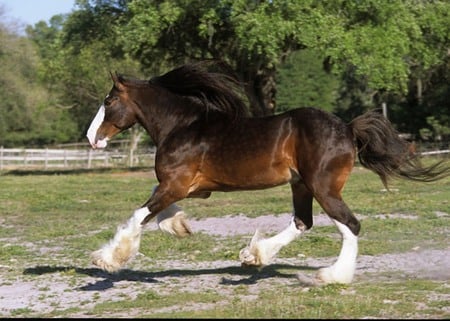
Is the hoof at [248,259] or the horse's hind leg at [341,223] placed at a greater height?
the horse's hind leg at [341,223]

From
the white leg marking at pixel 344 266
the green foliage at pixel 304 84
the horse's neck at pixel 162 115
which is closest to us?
the white leg marking at pixel 344 266

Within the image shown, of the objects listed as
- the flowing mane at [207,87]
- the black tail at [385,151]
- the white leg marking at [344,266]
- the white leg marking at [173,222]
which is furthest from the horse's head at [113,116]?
the white leg marking at [344,266]

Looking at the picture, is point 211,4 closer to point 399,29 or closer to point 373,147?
point 399,29

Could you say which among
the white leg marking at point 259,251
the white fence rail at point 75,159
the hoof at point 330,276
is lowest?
the white fence rail at point 75,159

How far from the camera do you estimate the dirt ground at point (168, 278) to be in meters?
9.26

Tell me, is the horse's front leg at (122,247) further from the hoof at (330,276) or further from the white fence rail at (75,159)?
the white fence rail at (75,159)

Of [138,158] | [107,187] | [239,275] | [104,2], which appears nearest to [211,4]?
[104,2]

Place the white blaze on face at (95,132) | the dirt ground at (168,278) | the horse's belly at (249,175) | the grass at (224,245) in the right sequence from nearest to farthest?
the grass at (224,245) < the dirt ground at (168,278) < the horse's belly at (249,175) < the white blaze on face at (95,132)

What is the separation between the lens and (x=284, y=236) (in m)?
9.88

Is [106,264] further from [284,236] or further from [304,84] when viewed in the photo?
[304,84]

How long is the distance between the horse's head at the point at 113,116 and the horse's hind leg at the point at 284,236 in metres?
2.18

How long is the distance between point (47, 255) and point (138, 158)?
33.7 meters

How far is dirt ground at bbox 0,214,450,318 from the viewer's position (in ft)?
30.4

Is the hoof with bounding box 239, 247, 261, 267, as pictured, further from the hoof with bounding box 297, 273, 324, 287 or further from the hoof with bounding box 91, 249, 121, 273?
the hoof with bounding box 91, 249, 121, 273
